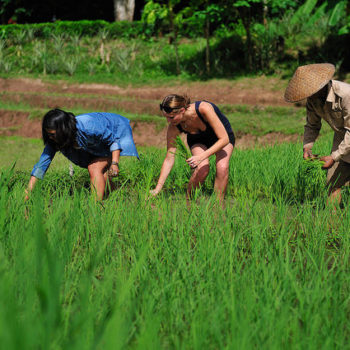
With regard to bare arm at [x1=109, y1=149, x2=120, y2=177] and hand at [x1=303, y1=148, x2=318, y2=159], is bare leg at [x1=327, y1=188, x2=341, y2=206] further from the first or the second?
bare arm at [x1=109, y1=149, x2=120, y2=177]

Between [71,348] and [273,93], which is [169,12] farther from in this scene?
[71,348]

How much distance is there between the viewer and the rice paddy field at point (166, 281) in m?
1.09

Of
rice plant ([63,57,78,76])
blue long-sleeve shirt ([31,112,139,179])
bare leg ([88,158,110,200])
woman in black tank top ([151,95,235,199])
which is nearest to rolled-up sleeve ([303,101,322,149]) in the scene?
woman in black tank top ([151,95,235,199])

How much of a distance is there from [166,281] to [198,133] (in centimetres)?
195

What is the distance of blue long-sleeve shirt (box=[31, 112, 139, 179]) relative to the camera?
3.33 m

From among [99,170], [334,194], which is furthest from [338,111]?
[99,170]

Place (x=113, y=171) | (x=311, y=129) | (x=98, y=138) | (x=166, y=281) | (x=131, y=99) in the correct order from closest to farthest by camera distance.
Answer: (x=166, y=281) → (x=311, y=129) → (x=113, y=171) → (x=98, y=138) → (x=131, y=99)

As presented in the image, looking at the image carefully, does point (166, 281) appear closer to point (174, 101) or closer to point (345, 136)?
point (174, 101)

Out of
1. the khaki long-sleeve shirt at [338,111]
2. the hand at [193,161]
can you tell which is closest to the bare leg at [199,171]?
the hand at [193,161]

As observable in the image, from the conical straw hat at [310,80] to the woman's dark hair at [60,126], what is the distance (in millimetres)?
1464

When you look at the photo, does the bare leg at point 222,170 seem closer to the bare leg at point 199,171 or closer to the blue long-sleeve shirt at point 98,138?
the bare leg at point 199,171

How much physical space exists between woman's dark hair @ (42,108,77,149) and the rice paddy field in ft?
1.30

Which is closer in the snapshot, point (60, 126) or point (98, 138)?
point (60, 126)

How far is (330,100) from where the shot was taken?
2844 millimetres
